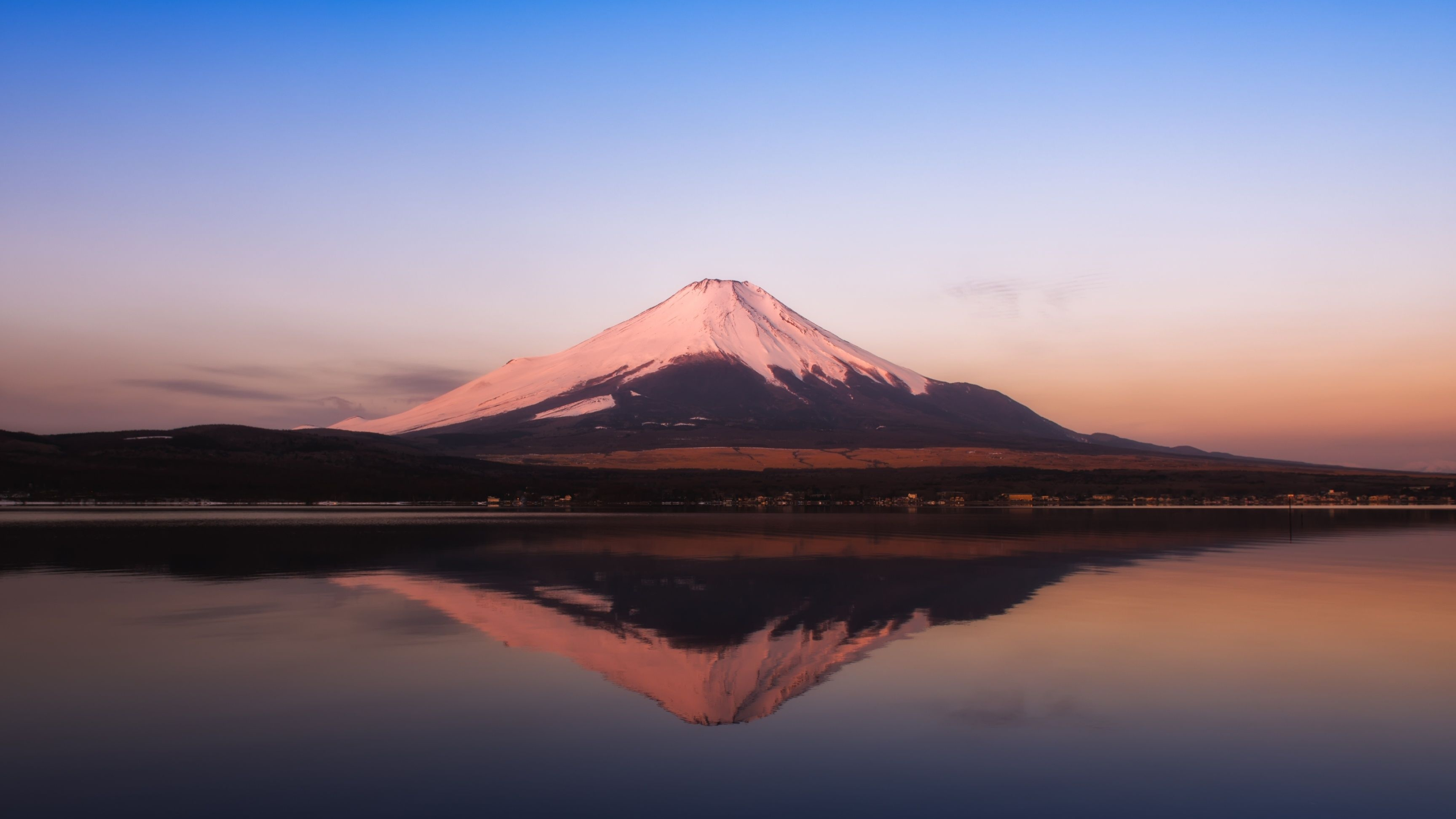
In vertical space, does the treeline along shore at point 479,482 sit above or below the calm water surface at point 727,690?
above

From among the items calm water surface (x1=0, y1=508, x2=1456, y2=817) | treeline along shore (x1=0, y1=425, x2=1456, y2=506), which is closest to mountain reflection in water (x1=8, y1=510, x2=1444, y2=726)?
calm water surface (x1=0, y1=508, x2=1456, y2=817)

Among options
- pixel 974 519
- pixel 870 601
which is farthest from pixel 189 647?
pixel 974 519

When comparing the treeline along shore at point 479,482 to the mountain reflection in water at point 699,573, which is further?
the treeline along shore at point 479,482


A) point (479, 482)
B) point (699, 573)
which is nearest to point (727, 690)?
point (699, 573)

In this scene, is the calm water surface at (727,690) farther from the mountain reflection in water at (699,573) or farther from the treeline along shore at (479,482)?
the treeline along shore at (479,482)

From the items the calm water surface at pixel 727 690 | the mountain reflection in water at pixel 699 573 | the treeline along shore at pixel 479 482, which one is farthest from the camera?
the treeline along shore at pixel 479 482

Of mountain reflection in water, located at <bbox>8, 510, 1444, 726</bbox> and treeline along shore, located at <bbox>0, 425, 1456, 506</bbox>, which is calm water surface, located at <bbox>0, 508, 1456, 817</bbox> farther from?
treeline along shore, located at <bbox>0, 425, 1456, 506</bbox>

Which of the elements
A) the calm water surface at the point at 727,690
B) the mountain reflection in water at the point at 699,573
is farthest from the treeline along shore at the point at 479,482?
the calm water surface at the point at 727,690

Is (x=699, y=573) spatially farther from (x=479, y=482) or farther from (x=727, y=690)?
(x=479, y=482)
